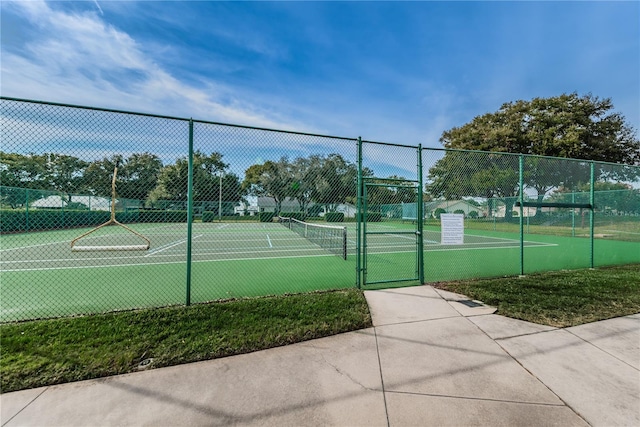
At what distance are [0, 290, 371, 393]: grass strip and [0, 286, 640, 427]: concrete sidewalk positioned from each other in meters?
0.16

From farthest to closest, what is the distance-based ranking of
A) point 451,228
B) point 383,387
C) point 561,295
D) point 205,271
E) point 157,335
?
point 205,271 → point 451,228 → point 561,295 → point 157,335 → point 383,387

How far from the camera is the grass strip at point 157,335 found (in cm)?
271

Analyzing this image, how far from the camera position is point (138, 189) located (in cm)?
489

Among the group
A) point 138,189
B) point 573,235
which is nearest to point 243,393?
point 138,189

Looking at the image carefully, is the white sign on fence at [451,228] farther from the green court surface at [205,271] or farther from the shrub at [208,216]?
the shrub at [208,216]

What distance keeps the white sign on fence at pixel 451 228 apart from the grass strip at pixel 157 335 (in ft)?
8.43

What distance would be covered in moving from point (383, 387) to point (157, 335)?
2.66 m

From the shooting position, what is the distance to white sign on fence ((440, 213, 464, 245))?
583cm

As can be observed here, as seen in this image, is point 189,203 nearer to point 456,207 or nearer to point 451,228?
point 451,228

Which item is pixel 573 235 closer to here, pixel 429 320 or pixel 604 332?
pixel 604 332

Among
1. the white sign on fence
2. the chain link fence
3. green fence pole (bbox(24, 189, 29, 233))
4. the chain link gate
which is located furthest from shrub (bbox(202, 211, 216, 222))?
green fence pole (bbox(24, 189, 29, 233))

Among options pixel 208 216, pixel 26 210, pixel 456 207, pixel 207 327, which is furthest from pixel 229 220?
pixel 26 210

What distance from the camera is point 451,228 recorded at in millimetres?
5855

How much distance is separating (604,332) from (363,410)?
3794 mm
